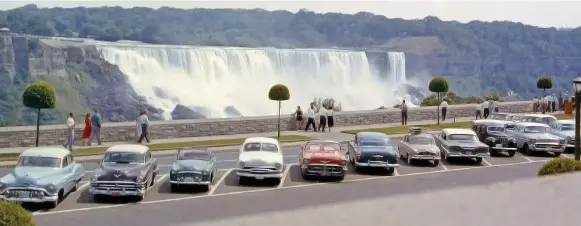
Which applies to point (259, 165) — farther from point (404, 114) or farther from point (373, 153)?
point (404, 114)

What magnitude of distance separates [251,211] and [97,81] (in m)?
67.2

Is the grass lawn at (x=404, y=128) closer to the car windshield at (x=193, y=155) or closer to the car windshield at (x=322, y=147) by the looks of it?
the car windshield at (x=322, y=147)

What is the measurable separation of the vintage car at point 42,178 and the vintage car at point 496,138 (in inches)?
653

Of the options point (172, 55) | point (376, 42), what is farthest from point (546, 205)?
point (376, 42)

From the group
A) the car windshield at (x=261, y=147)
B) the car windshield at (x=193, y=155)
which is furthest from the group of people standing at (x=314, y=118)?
the car windshield at (x=193, y=155)

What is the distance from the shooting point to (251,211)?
18047 mm

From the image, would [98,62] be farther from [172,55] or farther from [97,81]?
Answer: [172,55]

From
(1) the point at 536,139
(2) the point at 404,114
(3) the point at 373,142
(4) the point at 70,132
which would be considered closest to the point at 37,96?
(4) the point at 70,132

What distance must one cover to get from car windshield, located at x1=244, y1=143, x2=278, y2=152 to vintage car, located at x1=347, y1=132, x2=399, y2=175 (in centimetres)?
315

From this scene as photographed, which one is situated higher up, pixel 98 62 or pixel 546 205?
pixel 98 62

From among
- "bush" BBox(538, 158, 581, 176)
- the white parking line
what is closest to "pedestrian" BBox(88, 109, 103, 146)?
the white parking line

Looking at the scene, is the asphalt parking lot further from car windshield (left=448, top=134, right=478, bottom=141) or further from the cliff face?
the cliff face

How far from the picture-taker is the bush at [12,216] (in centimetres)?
1206

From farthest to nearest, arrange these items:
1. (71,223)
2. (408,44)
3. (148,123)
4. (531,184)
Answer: (408,44), (148,123), (531,184), (71,223)
